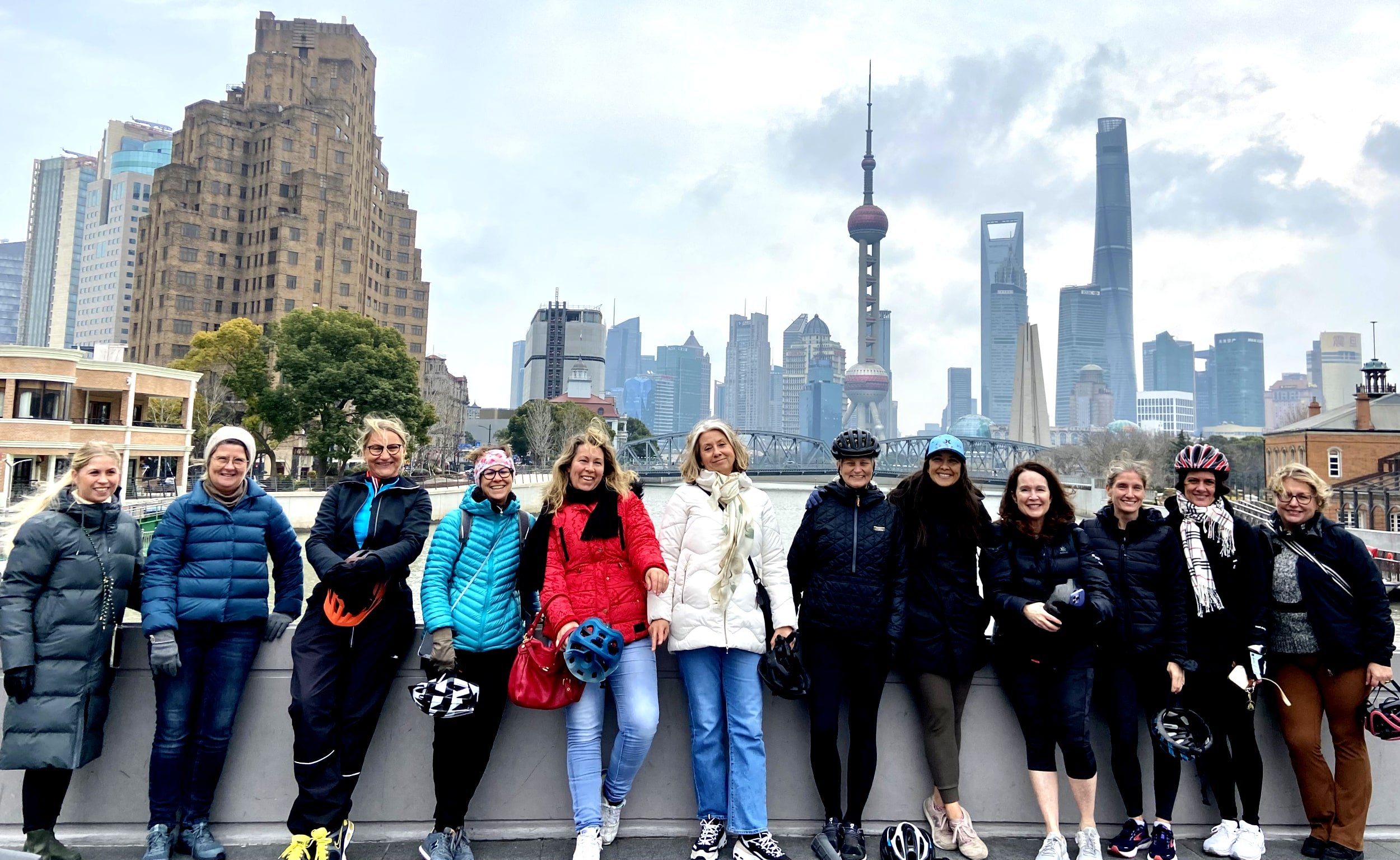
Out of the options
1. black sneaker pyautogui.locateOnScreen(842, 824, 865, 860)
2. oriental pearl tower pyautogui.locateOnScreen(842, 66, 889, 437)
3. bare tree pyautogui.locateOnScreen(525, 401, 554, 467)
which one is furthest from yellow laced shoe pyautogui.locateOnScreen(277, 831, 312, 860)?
oriental pearl tower pyautogui.locateOnScreen(842, 66, 889, 437)

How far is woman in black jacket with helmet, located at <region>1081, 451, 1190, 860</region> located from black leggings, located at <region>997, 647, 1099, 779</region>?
138 mm

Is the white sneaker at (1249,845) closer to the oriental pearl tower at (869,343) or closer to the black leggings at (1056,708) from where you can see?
the black leggings at (1056,708)

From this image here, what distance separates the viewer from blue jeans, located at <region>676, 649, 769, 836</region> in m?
3.26

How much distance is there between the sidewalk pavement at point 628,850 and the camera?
3.26 m

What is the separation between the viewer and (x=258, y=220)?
210 feet

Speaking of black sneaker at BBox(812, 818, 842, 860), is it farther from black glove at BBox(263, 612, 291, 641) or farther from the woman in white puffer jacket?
black glove at BBox(263, 612, 291, 641)

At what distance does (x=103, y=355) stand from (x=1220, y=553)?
159 feet

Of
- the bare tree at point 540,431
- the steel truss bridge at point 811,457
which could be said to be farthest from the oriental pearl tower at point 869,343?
the bare tree at point 540,431

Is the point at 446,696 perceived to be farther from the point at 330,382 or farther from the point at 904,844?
the point at 330,382

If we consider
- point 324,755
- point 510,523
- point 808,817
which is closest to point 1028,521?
point 808,817

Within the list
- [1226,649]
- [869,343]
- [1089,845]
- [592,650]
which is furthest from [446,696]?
[869,343]

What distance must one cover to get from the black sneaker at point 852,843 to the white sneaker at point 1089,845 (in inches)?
35.7

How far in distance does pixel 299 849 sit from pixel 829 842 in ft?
7.04

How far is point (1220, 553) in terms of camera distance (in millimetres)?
3430
